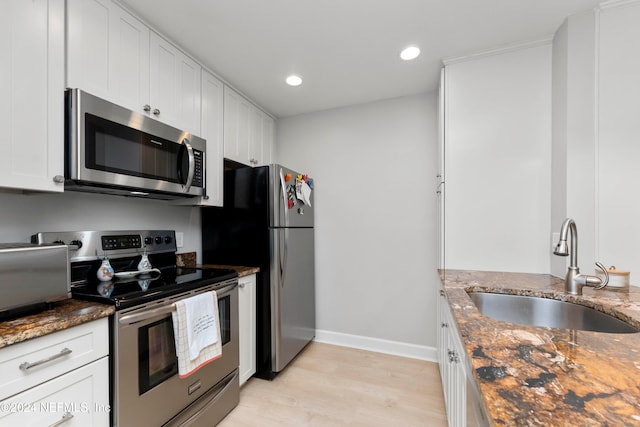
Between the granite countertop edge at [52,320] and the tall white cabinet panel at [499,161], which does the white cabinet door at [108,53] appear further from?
the tall white cabinet panel at [499,161]

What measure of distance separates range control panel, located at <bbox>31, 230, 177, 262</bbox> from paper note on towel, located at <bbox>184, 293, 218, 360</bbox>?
0.64m

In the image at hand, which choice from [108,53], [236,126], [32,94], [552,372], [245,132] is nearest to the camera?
[552,372]

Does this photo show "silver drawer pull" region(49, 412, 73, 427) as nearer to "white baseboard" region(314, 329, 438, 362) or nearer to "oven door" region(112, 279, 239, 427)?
"oven door" region(112, 279, 239, 427)

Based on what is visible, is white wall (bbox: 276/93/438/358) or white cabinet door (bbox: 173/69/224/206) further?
white wall (bbox: 276/93/438/358)

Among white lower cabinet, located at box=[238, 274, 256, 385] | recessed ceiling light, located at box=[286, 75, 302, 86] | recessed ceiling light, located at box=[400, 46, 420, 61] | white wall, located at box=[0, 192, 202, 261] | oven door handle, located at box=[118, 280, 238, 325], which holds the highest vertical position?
recessed ceiling light, located at box=[400, 46, 420, 61]

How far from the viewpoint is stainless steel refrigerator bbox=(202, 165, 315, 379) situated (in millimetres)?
2238

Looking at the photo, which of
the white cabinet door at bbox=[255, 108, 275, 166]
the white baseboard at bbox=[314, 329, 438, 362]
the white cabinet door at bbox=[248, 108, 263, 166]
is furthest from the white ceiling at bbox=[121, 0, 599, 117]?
the white baseboard at bbox=[314, 329, 438, 362]

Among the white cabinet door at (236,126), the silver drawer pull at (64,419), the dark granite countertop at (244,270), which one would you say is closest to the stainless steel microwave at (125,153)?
the white cabinet door at (236,126)

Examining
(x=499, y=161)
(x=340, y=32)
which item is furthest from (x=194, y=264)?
(x=499, y=161)

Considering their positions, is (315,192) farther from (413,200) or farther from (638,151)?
(638,151)

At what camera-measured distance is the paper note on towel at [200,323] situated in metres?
1.50

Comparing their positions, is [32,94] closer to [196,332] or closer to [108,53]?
[108,53]

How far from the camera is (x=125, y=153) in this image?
1511 millimetres

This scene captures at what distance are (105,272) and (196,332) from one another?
0.63m
